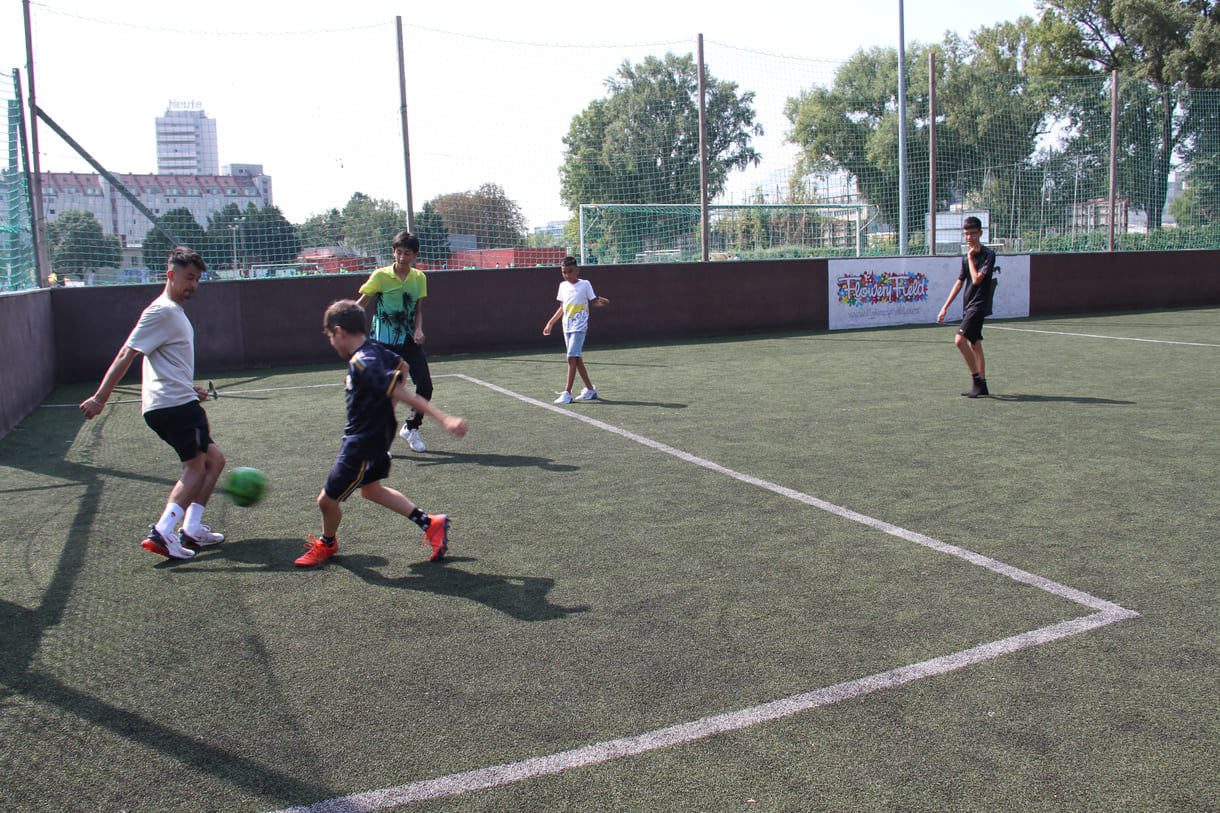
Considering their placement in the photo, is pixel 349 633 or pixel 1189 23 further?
pixel 1189 23

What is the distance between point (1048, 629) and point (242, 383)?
11.6m

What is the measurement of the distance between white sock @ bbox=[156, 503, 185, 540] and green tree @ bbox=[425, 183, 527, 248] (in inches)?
438

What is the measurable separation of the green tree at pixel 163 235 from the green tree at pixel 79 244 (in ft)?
1.39

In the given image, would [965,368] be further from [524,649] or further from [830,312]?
[524,649]

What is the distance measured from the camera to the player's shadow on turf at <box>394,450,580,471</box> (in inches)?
280

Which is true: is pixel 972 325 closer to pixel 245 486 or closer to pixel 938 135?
pixel 245 486

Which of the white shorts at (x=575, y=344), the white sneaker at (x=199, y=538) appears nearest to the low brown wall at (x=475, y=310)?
the white shorts at (x=575, y=344)

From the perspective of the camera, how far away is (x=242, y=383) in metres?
13.0

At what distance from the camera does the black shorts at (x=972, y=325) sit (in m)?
9.79

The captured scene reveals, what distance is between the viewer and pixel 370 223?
15328mm

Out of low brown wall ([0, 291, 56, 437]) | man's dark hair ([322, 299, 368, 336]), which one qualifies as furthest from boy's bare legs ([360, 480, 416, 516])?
low brown wall ([0, 291, 56, 437])

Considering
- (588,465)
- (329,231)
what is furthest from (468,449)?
(329,231)

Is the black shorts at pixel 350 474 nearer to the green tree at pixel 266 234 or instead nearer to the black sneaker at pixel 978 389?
the black sneaker at pixel 978 389

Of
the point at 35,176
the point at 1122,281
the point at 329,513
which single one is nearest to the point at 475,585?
the point at 329,513
